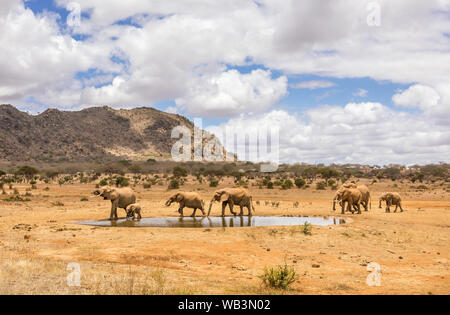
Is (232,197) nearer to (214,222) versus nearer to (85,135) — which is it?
(214,222)

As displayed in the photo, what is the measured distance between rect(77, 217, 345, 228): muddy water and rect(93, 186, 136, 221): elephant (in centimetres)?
87

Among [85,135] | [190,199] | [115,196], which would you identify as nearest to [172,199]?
[190,199]

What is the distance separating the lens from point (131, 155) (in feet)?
377

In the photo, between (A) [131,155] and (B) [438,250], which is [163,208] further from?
(A) [131,155]

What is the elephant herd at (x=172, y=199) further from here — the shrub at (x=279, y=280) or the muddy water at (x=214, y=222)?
the shrub at (x=279, y=280)

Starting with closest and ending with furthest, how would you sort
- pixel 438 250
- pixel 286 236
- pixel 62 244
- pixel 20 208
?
pixel 62 244, pixel 438 250, pixel 286 236, pixel 20 208

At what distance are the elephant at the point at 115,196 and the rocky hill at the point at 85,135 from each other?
274ft

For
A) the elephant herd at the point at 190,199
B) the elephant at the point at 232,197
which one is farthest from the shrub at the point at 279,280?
the elephant at the point at 232,197

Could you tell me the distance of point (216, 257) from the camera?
42.1 ft

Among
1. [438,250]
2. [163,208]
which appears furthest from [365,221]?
[163,208]

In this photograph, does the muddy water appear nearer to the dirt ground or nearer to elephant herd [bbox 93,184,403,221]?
elephant herd [bbox 93,184,403,221]

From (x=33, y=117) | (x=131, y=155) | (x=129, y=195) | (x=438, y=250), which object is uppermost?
(x=33, y=117)

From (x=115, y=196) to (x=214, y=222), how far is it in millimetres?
5578

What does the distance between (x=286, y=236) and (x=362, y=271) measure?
17.4ft
